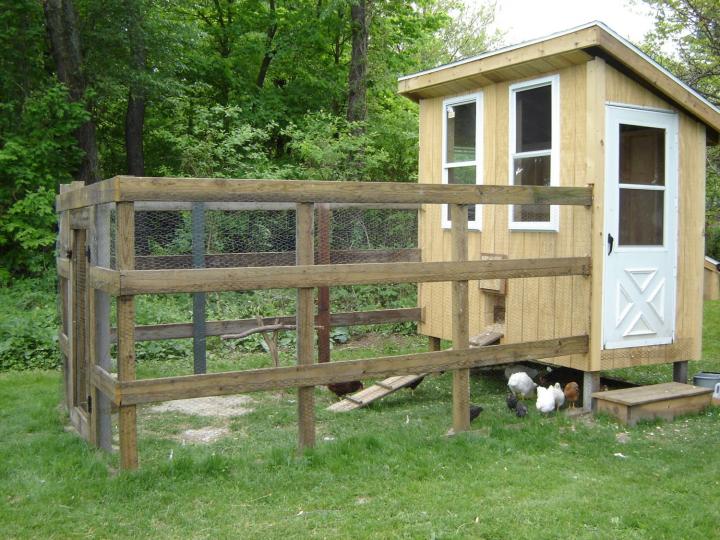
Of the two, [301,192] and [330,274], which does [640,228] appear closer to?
[330,274]

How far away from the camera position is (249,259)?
7.43m

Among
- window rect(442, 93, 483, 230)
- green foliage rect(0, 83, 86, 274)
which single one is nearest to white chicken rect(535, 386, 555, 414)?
window rect(442, 93, 483, 230)

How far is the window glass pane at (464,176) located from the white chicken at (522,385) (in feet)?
5.56

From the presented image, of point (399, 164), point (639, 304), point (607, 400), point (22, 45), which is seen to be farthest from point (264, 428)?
point (399, 164)

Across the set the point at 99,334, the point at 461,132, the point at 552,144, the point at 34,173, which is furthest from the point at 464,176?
the point at 34,173

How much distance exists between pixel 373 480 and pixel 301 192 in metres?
1.91

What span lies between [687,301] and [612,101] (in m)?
2.08

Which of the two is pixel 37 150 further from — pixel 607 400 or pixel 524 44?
pixel 607 400

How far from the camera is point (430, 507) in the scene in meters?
4.09

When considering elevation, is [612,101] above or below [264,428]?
above

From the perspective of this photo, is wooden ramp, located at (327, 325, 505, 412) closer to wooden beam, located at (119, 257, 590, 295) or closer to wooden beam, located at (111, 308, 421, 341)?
wooden beam, located at (111, 308, 421, 341)

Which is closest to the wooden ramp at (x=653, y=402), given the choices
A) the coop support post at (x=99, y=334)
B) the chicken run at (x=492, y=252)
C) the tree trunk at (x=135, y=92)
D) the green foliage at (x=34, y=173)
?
the chicken run at (x=492, y=252)

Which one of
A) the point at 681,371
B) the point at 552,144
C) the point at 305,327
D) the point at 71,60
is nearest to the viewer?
the point at 305,327

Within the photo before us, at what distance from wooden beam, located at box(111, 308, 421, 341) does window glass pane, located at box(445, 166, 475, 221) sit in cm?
131
